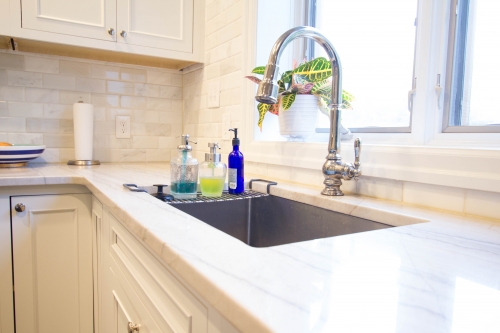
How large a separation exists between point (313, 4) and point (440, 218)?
122cm

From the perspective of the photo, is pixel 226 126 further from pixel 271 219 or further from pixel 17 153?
pixel 17 153

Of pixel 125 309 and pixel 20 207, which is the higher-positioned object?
pixel 20 207

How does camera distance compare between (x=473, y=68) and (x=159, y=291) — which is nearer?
(x=159, y=291)

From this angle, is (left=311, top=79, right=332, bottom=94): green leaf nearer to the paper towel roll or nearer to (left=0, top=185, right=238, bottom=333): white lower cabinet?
(left=0, top=185, right=238, bottom=333): white lower cabinet

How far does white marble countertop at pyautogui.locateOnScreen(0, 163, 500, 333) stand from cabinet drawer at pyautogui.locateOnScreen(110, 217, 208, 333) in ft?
0.18

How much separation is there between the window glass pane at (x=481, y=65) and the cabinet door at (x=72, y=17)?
1545 mm

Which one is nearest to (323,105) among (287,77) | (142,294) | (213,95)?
(287,77)

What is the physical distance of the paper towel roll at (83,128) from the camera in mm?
1874

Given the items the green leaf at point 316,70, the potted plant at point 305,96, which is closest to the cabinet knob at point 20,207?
the potted plant at point 305,96

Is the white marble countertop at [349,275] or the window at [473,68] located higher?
the window at [473,68]

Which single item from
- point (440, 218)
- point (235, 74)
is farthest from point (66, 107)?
point (440, 218)

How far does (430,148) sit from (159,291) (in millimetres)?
737

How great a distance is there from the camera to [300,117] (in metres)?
1.40

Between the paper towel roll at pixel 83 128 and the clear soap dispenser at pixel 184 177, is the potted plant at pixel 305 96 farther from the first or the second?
the paper towel roll at pixel 83 128
